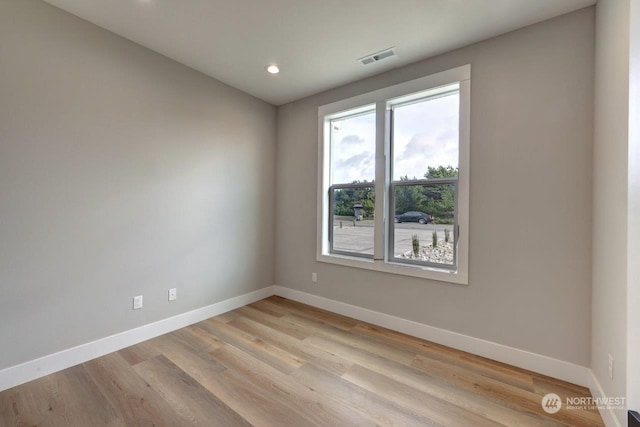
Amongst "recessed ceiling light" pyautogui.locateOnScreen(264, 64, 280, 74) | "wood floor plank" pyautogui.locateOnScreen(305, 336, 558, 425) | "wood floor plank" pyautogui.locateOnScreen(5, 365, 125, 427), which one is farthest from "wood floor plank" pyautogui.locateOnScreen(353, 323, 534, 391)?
"recessed ceiling light" pyautogui.locateOnScreen(264, 64, 280, 74)

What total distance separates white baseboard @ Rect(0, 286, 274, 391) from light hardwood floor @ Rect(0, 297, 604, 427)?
0.06 m

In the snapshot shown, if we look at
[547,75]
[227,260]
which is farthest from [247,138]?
[547,75]

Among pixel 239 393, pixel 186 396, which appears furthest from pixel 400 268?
pixel 186 396

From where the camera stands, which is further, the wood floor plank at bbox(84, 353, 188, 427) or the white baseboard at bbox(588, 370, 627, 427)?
the wood floor plank at bbox(84, 353, 188, 427)

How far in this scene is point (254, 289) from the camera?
3.56m

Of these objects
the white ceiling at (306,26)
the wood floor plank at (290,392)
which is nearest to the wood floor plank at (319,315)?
the wood floor plank at (290,392)

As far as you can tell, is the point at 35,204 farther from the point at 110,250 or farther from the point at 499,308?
the point at 499,308

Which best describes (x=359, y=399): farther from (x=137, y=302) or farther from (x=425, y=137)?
(x=425, y=137)

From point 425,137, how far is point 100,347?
11.5ft

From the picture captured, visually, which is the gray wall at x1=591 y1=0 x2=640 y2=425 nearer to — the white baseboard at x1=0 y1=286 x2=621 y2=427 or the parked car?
the white baseboard at x1=0 y1=286 x2=621 y2=427

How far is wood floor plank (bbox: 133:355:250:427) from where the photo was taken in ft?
5.19

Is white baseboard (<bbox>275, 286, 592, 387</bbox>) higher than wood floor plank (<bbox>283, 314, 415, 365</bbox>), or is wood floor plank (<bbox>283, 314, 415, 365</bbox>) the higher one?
white baseboard (<bbox>275, 286, 592, 387</bbox>)

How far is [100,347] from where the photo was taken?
2219mm

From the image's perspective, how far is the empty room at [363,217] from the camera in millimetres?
1661
